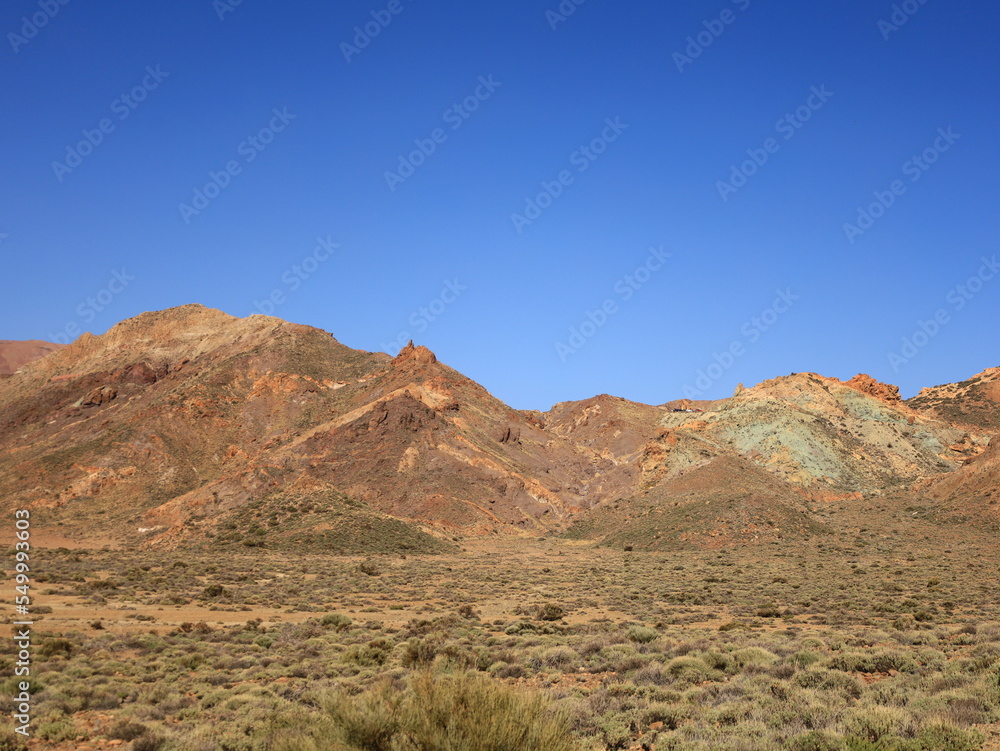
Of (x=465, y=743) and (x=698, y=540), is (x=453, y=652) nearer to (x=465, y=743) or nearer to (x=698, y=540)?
(x=465, y=743)

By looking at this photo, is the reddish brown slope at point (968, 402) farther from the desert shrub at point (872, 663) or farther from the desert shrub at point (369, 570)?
the desert shrub at point (872, 663)

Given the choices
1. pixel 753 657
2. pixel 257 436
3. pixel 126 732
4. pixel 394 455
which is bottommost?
pixel 126 732

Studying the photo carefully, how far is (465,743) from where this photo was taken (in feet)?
25.1

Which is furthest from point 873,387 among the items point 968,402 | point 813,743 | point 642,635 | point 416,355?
point 813,743

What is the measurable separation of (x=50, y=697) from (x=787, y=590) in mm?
28581

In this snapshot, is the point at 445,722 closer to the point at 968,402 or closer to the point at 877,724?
the point at 877,724

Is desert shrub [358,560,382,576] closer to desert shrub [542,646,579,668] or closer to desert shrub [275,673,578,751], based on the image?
desert shrub [542,646,579,668]

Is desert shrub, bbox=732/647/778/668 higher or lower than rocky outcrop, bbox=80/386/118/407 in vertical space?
lower

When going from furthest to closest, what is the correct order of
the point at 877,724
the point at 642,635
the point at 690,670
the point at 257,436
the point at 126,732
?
the point at 257,436
the point at 642,635
the point at 690,670
the point at 126,732
the point at 877,724

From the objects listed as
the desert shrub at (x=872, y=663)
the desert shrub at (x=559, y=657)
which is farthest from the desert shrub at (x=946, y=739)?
the desert shrub at (x=559, y=657)

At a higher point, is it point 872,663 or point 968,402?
point 968,402

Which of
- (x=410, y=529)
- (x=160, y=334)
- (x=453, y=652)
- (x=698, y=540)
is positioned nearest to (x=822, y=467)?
(x=698, y=540)

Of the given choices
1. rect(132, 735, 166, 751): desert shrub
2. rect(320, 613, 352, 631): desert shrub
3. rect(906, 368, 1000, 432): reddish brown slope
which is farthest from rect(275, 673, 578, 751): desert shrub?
rect(906, 368, 1000, 432): reddish brown slope

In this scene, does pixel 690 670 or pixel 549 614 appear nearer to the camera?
pixel 690 670
